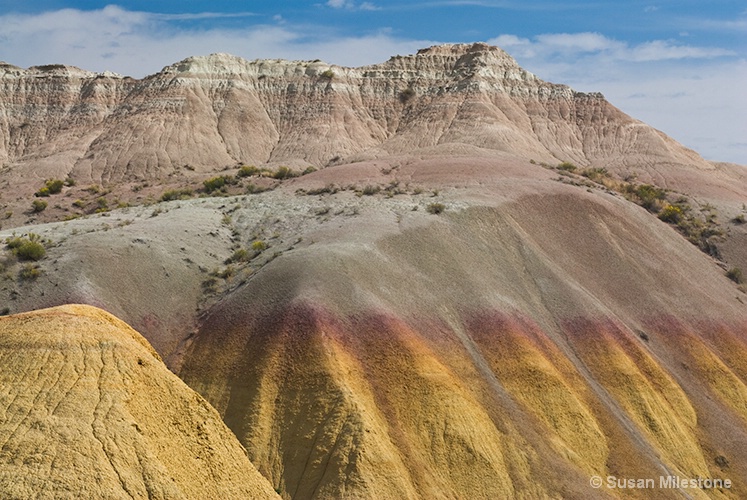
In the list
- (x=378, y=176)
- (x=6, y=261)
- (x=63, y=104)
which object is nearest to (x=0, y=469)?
(x=6, y=261)

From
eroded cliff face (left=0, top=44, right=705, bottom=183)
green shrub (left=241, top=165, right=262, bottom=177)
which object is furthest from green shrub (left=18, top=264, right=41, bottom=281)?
eroded cliff face (left=0, top=44, right=705, bottom=183)

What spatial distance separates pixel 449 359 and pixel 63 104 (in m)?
91.3

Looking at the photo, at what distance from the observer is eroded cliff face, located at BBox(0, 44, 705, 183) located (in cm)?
9419

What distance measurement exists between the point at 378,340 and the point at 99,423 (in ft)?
51.5

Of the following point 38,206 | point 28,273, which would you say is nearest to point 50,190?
point 38,206

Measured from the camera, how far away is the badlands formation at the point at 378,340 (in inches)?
793

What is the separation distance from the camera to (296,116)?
10438 centimetres

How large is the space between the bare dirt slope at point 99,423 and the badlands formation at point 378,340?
5 centimetres

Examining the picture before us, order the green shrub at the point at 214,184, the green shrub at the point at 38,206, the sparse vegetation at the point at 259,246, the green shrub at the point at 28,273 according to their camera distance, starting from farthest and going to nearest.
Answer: the green shrub at the point at 214,184 < the green shrub at the point at 38,206 < the sparse vegetation at the point at 259,246 < the green shrub at the point at 28,273

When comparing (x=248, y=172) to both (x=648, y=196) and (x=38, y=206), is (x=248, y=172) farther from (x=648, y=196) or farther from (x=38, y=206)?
(x=648, y=196)

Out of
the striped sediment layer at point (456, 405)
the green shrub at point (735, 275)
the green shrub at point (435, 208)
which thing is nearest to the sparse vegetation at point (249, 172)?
the green shrub at point (435, 208)

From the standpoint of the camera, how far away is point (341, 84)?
108688 mm

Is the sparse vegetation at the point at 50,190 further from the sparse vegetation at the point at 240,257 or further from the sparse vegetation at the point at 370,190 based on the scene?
the sparse vegetation at the point at 240,257

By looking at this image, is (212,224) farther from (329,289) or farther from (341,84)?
(341,84)
